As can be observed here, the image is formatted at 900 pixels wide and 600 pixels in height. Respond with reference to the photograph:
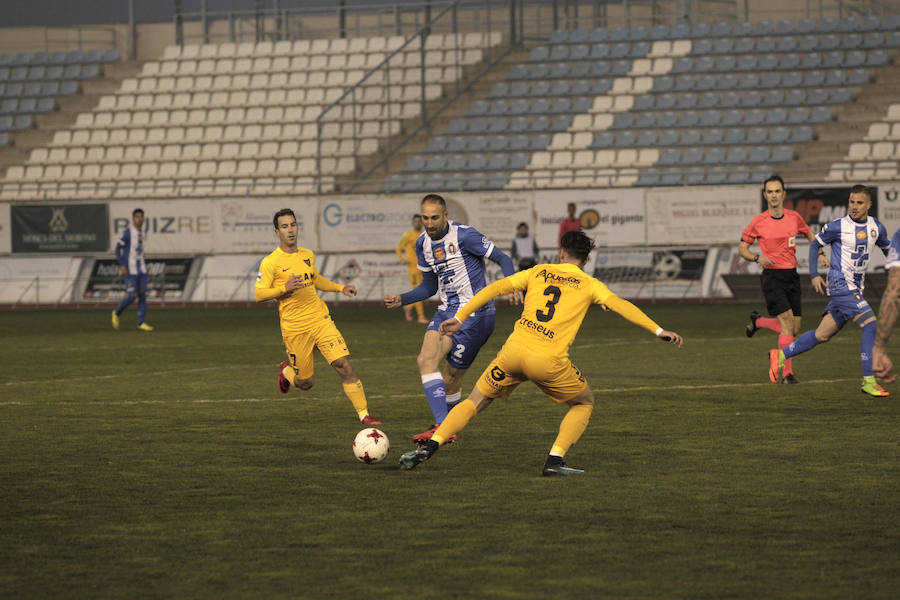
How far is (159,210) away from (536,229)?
31.1 ft

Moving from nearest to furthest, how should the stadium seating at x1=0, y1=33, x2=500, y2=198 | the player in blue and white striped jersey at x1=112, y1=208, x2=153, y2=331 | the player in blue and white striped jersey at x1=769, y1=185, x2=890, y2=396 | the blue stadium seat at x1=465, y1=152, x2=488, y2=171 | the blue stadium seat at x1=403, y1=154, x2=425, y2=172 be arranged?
the player in blue and white striped jersey at x1=769, y1=185, x2=890, y2=396
the player in blue and white striped jersey at x1=112, y1=208, x2=153, y2=331
the blue stadium seat at x1=465, y1=152, x2=488, y2=171
the blue stadium seat at x1=403, y1=154, x2=425, y2=172
the stadium seating at x1=0, y1=33, x2=500, y2=198

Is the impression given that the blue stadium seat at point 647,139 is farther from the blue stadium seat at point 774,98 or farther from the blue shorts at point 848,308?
the blue shorts at point 848,308

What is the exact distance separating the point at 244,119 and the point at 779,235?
25.8 meters

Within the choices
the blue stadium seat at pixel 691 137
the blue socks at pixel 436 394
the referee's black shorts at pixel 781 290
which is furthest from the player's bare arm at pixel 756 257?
the blue stadium seat at pixel 691 137

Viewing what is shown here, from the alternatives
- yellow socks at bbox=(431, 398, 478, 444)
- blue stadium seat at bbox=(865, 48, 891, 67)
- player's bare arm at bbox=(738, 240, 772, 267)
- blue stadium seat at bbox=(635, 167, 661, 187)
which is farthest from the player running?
blue stadium seat at bbox=(865, 48, 891, 67)

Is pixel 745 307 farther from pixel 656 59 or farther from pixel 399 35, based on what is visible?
pixel 399 35

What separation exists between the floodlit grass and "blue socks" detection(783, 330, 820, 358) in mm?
459

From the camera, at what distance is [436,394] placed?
10078 millimetres

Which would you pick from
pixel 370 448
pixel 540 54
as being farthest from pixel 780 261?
pixel 540 54

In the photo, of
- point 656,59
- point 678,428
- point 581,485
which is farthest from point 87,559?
point 656,59

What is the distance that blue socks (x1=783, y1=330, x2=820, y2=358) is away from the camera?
1348cm

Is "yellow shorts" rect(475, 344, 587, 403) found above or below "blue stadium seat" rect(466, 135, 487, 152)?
below

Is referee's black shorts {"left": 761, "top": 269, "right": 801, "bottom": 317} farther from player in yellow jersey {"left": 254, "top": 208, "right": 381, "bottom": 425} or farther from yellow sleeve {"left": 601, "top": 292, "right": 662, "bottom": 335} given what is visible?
yellow sleeve {"left": 601, "top": 292, "right": 662, "bottom": 335}

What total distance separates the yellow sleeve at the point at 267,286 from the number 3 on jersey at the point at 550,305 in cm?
361
